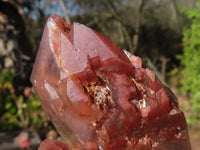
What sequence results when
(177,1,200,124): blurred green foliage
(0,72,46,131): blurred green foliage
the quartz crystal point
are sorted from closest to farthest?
the quartz crystal point
(177,1,200,124): blurred green foliage
(0,72,46,131): blurred green foliage

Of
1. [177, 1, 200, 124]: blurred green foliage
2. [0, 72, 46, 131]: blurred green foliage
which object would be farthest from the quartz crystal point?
[0, 72, 46, 131]: blurred green foliage

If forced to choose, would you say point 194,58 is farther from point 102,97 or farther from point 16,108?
point 102,97

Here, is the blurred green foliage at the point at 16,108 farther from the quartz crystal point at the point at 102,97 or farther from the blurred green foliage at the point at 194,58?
the quartz crystal point at the point at 102,97

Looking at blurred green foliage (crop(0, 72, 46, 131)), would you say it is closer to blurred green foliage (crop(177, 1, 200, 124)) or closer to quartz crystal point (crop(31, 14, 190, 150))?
blurred green foliage (crop(177, 1, 200, 124))

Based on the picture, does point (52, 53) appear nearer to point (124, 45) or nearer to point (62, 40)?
point (62, 40)

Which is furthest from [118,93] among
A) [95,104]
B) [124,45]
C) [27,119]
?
[124,45]

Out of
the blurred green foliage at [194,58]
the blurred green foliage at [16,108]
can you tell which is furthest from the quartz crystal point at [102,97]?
the blurred green foliage at [16,108]
